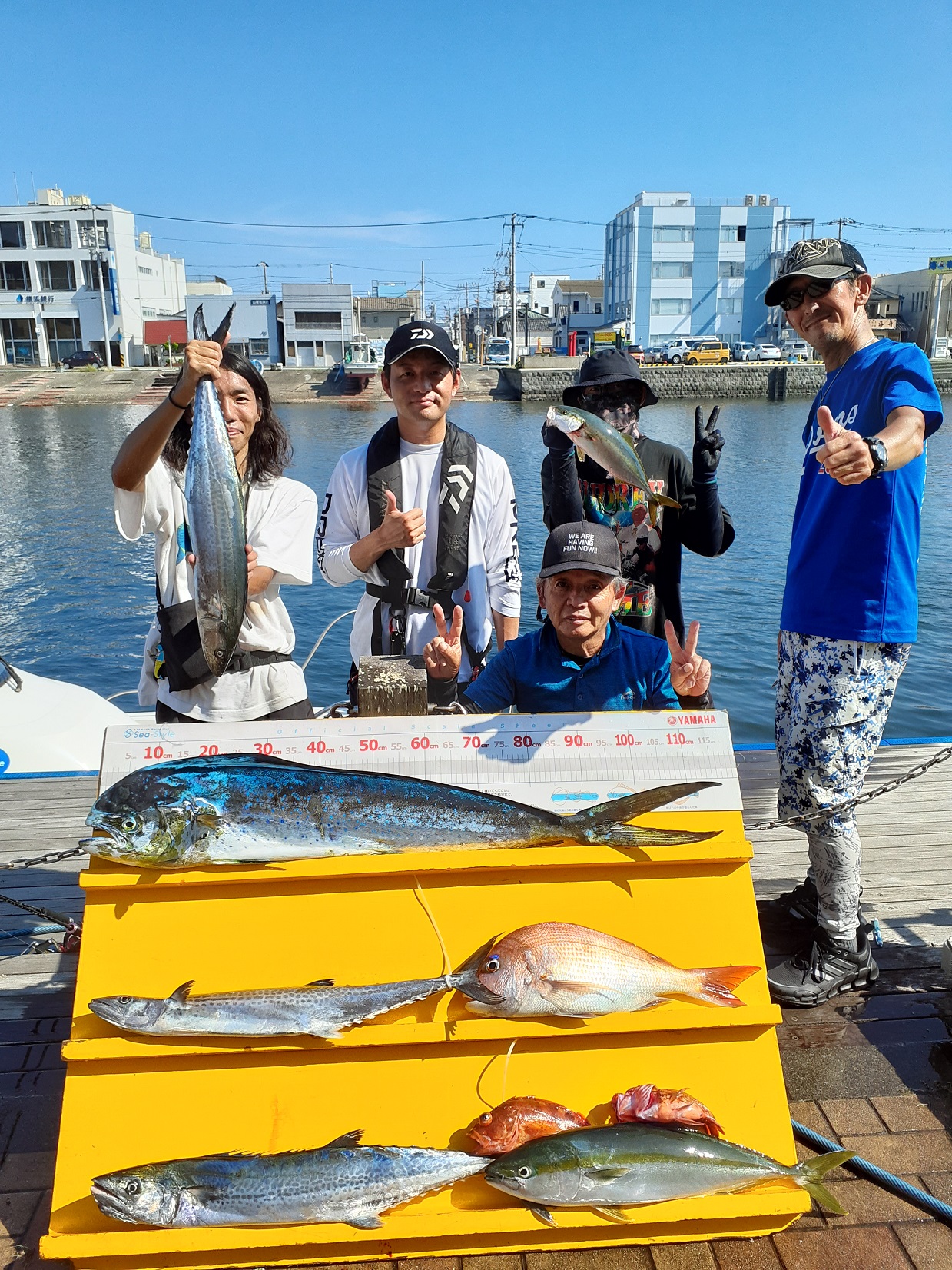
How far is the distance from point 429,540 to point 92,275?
71.3m

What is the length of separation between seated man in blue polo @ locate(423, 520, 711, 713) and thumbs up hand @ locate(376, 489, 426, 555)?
0.41 metres

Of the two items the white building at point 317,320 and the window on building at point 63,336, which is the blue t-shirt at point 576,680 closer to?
the white building at point 317,320

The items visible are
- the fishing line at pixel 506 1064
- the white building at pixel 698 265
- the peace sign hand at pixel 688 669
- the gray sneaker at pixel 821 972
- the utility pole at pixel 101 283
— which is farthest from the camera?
the white building at pixel 698 265

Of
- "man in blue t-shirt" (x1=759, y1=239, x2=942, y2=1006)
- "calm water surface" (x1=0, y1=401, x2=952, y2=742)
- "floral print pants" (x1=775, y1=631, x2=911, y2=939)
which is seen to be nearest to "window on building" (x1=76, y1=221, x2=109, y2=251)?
"calm water surface" (x1=0, y1=401, x2=952, y2=742)

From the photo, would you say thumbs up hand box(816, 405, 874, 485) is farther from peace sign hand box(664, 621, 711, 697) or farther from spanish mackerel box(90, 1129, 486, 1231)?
spanish mackerel box(90, 1129, 486, 1231)

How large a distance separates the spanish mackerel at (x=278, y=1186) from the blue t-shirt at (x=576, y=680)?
4.41 ft

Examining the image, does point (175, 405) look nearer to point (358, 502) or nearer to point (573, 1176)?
point (358, 502)

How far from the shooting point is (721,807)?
2.54 m

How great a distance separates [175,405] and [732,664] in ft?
36.1

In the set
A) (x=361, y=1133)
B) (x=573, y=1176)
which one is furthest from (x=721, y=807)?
(x=361, y=1133)

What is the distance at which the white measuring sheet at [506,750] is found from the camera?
251 centimetres

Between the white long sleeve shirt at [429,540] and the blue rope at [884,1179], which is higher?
the white long sleeve shirt at [429,540]

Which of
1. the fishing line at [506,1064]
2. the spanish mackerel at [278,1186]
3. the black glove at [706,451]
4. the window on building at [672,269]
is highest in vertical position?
the window on building at [672,269]

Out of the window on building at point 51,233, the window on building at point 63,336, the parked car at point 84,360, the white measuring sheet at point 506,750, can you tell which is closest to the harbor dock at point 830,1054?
the white measuring sheet at point 506,750
